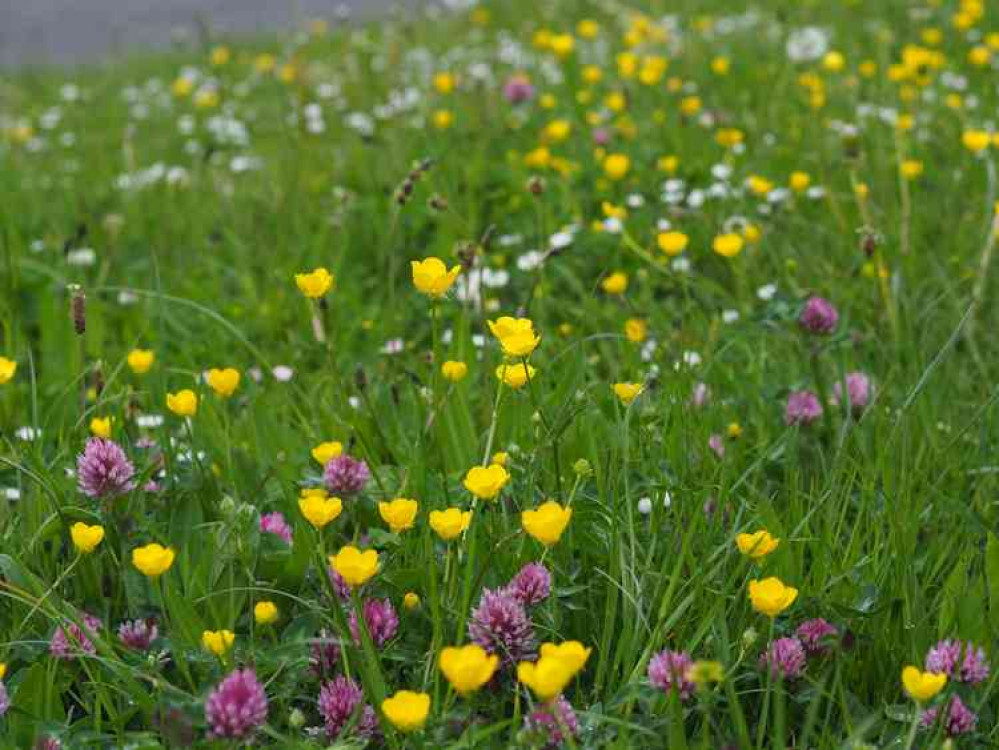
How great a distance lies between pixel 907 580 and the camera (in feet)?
5.39

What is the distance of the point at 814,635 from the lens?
154 cm

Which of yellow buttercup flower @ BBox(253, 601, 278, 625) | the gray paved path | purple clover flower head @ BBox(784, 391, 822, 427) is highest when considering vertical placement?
yellow buttercup flower @ BBox(253, 601, 278, 625)

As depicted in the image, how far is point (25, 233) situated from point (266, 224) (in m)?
0.78

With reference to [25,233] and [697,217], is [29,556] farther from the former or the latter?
[25,233]

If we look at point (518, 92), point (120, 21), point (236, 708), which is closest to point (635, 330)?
point (236, 708)

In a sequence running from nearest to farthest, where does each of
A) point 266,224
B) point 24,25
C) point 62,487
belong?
point 62,487, point 266,224, point 24,25

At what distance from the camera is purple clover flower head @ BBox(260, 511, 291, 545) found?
185cm

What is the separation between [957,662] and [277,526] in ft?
3.12

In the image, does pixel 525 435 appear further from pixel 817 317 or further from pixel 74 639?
pixel 74 639

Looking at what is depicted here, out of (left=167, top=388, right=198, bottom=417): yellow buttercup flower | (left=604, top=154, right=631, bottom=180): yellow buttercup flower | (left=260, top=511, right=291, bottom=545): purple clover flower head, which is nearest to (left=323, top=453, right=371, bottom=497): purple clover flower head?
(left=260, top=511, right=291, bottom=545): purple clover flower head

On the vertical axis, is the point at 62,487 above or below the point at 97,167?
above

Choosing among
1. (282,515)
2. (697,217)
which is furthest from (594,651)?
(697,217)

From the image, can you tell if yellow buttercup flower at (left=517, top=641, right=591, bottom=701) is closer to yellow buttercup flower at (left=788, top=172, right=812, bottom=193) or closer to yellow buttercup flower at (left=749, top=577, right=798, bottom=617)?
yellow buttercup flower at (left=749, top=577, right=798, bottom=617)

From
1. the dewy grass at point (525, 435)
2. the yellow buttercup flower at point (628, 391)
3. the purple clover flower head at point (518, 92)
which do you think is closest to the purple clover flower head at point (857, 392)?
Result: the dewy grass at point (525, 435)
